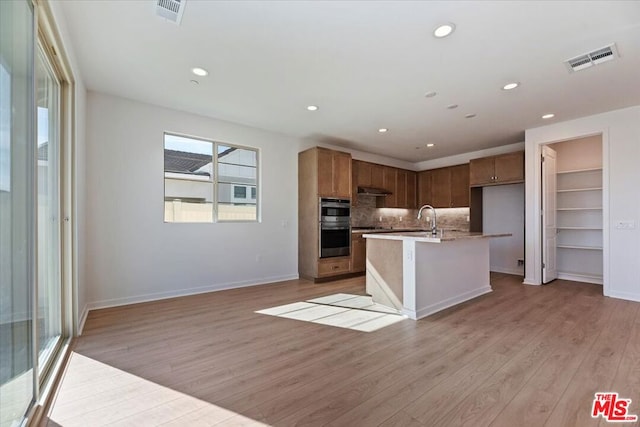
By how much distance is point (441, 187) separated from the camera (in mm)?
7160

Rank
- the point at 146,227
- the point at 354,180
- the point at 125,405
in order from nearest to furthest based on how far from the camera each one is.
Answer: the point at 125,405, the point at 146,227, the point at 354,180

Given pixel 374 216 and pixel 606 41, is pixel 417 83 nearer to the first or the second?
pixel 606 41

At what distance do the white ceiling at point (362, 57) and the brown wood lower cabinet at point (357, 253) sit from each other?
7.97ft

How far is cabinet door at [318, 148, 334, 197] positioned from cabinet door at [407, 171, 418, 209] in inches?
112

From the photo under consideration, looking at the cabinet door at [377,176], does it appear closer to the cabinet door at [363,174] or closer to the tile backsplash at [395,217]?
the cabinet door at [363,174]

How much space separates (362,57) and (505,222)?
5.32m

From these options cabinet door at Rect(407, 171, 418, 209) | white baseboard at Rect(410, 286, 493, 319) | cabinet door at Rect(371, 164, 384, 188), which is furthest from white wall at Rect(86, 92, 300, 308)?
cabinet door at Rect(407, 171, 418, 209)

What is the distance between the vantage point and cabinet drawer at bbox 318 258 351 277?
533 centimetres

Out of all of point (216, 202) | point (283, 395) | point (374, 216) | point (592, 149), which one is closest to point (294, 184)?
point (216, 202)

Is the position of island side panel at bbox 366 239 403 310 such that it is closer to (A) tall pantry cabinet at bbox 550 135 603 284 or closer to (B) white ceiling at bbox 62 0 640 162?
(B) white ceiling at bbox 62 0 640 162

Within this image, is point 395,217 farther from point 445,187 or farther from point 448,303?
point 448,303

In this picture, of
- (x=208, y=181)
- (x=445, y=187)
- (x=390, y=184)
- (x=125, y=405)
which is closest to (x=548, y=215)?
(x=445, y=187)

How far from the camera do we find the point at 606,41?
2.59m

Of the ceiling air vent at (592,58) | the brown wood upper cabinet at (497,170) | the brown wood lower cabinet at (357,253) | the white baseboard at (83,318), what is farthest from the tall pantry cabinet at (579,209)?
the white baseboard at (83,318)
